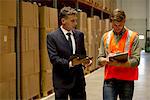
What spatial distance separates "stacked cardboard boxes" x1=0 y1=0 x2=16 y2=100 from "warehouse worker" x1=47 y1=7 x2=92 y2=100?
1.90 m

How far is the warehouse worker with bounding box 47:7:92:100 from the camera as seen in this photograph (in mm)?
3951

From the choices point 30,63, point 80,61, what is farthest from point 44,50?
point 80,61

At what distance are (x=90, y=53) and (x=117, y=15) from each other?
8.52 m

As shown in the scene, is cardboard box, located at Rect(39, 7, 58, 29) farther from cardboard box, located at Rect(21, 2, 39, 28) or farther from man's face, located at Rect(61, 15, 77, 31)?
man's face, located at Rect(61, 15, 77, 31)

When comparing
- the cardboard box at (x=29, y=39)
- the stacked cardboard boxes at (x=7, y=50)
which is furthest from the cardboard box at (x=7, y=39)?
the cardboard box at (x=29, y=39)

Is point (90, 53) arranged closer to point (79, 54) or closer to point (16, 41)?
point (16, 41)

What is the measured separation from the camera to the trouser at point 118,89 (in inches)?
154

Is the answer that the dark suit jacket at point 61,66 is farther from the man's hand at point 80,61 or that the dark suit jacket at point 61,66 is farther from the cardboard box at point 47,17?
the cardboard box at point 47,17

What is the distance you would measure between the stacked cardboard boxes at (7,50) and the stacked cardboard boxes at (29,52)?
1.21 ft

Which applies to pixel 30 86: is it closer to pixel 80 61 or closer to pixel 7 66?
pixel 7 66

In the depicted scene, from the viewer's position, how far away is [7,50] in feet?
19.6

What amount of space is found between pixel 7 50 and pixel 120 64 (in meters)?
2.67

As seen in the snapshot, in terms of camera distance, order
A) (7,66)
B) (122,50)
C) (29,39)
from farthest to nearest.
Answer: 1. (29,39)
2. (7,66)
3. (122,50)

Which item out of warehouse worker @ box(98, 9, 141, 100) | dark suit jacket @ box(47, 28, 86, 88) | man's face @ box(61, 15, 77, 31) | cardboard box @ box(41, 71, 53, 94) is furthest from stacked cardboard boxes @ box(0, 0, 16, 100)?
warehouse worker @ box(98, 9, 141, 100)
